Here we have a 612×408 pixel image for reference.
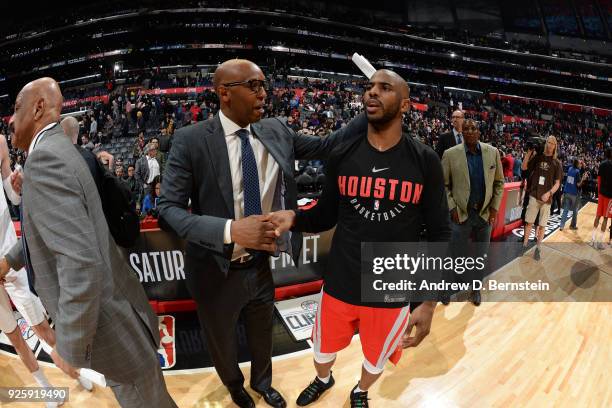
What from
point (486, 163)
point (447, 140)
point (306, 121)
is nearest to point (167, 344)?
point (486, 163)

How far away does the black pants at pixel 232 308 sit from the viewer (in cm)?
176

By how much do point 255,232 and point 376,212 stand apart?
0.60 metres

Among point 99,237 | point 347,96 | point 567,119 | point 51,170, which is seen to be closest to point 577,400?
point 99,237

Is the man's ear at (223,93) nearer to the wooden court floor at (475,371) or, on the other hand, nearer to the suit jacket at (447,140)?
the wooden court floor at (475,371)

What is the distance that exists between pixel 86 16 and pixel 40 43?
11.2 ft

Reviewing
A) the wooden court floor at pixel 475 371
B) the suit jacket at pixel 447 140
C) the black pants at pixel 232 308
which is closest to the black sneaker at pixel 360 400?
the wooden court floor at pixel 475 371

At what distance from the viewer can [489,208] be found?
3193 mm

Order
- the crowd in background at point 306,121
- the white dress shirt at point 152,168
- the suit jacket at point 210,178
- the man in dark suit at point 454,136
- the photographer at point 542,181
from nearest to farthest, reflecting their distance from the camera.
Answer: the suit jacket at point 210,178
the man in dark suit at point 454,136
the photographer at point 542,181
the white dress shirt at point 152,168
the crowd in background at point 306,121

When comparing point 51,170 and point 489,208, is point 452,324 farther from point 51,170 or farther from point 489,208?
point 51,170

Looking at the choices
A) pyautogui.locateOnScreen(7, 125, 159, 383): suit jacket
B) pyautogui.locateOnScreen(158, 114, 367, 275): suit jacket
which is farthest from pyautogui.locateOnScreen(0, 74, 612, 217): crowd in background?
pyautogui.locateOnScreen(7, 125, 159, 383): suit jacket

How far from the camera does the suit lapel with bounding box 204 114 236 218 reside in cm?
157

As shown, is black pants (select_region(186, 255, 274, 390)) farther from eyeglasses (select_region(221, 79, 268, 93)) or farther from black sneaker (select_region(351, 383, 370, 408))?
eyeglasses (select_region(221, 79, 268, 93))

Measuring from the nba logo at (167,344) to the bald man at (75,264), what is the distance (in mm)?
1157

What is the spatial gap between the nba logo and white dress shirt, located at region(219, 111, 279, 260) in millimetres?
1320
